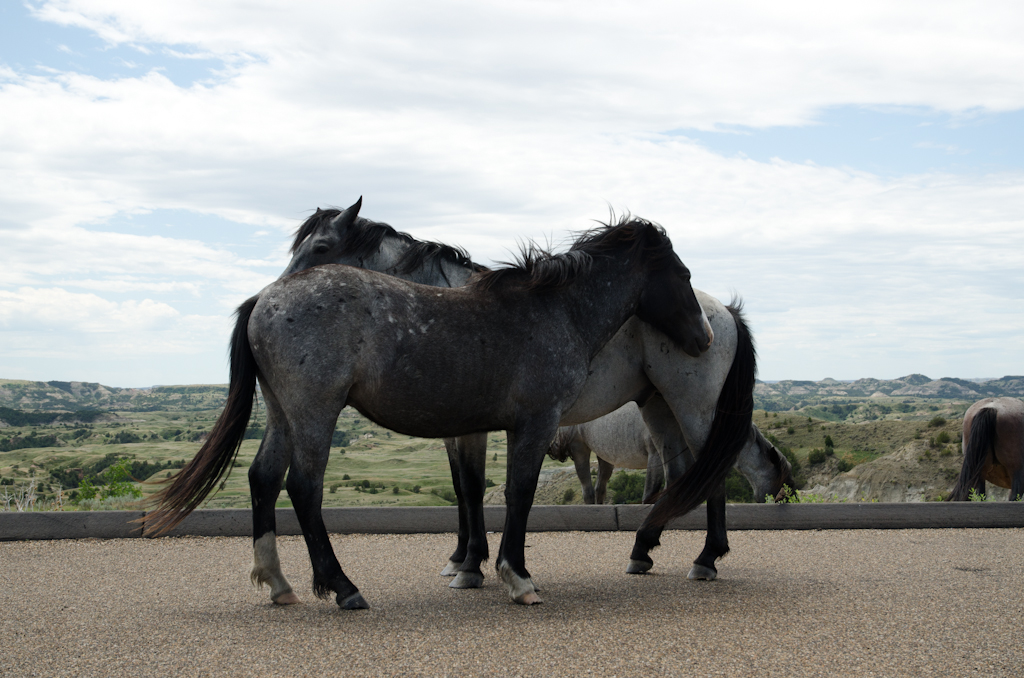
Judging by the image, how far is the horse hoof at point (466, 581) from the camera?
513 centimetres

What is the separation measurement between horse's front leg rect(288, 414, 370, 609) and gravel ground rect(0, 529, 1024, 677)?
0.15 metres

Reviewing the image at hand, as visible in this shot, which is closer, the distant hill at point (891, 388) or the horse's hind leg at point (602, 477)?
the horse's hind leg at point (602, 477)

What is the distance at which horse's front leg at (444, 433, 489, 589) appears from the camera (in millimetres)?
5176

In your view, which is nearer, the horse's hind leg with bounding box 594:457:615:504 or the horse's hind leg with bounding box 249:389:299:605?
the horse's hind leg with bounding box 249:389:299:605

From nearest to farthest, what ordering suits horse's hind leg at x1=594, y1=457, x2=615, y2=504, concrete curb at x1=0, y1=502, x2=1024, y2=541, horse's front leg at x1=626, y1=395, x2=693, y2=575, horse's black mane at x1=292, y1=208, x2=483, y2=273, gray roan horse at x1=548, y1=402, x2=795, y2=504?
horse's black mane at x1=292, y1=208, x2=483, y2=273 → horse's front leg at x1=626, y1=395, x2=693, y2=575 → concrete curb at x1=0, y1=502, x2=1024, y2=541 → gray roan horse at x1=548, y1=402, x2=795, y2=504 → horse's hind leg at x1=594, y1=457, x2=615, y2=504

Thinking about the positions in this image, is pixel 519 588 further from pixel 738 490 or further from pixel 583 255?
pixel 738 490

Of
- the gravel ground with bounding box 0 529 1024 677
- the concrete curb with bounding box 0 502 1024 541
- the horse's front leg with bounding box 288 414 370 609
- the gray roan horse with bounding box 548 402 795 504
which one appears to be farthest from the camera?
the gray roan horse with bounding box 548 402 795 504

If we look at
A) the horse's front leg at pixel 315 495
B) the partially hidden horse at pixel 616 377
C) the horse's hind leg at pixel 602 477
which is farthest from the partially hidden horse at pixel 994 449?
the horse's front leg at pixel 315 495

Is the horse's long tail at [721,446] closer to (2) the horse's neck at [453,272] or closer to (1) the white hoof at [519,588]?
(1) the white hoof at [519,588]

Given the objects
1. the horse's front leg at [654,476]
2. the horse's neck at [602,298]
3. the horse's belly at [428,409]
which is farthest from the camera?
the horse's front leg at [654,476]

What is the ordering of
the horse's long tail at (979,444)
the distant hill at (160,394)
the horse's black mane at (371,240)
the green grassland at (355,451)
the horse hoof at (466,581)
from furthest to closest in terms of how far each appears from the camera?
1. the distant hill at (160,394)
2. the green grassland at (355,451)
3. the horse's long tail at (979,444)
4. the horse's black mane at (371,240)
5. the horse hoof at (466,581)

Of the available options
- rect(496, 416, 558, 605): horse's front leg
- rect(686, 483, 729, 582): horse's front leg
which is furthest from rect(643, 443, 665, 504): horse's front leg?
rect(496, 416, 558, 605): horse's front leg

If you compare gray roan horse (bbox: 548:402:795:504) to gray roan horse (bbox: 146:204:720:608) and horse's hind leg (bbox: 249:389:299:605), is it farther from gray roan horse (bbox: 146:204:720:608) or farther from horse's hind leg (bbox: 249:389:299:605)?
horse's hind leg (bbox: 249:389:299:605)

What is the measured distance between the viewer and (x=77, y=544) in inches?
Answer: 261
